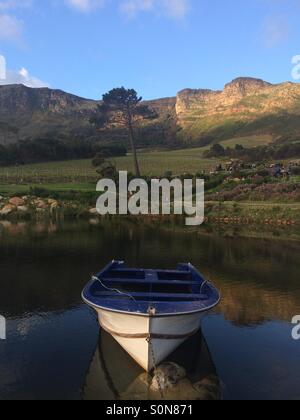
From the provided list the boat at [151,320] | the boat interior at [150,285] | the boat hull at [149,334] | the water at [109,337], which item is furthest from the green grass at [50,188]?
the boat hull at [149,334]

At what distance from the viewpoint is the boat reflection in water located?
45.3 ft

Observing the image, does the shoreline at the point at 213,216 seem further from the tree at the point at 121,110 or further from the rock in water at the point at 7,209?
the tree at the point at 121,110

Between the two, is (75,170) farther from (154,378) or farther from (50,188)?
(154,378)

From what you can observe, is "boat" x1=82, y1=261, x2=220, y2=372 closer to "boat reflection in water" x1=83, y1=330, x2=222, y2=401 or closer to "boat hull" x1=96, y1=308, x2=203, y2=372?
"boat hull" x1=96, y1=308, x2=203, y2=372

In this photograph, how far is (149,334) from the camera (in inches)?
563

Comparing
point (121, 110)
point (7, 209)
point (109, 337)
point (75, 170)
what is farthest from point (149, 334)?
point (75, 170)

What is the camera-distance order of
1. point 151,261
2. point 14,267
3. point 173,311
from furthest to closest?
point 151,261, point 14,267, point 173,311

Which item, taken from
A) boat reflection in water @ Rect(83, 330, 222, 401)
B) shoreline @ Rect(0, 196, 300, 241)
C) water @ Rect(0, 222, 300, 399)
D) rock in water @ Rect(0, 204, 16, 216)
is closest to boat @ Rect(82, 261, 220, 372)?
boat reflection in water @ Rect(83, 330, 222, 401)

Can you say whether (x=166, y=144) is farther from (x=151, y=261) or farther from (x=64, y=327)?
(x=64, y=327)

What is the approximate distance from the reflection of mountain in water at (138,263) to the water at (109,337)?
0.07m

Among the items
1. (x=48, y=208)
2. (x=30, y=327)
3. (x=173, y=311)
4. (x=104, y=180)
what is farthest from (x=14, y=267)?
(x=104, y=180)

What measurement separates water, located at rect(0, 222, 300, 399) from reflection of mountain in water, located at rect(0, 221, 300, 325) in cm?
7

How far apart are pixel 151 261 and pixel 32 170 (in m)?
69.9

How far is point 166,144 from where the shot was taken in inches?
7574
